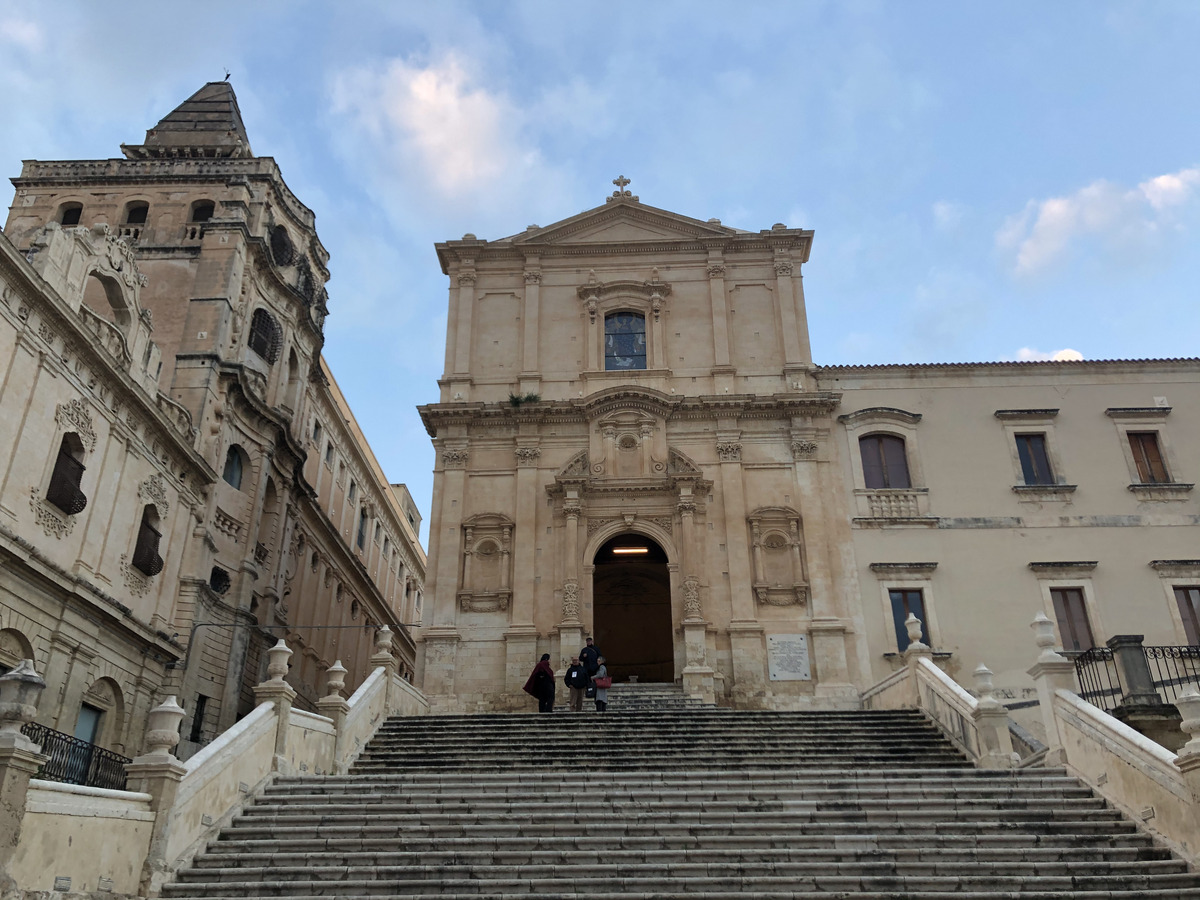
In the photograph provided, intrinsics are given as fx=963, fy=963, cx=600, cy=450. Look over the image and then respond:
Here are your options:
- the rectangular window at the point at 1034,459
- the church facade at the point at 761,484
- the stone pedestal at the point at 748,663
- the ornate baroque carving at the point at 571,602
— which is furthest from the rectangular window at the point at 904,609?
the ornate baroque carving at the point at 571,602

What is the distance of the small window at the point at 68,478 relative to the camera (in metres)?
19.1

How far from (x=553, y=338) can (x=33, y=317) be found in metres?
13.0

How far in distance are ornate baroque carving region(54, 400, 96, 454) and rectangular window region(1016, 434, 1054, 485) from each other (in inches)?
860

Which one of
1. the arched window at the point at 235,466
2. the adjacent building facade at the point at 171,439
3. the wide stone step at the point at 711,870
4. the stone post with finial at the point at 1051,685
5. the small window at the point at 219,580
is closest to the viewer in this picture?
the wide stone step at the point at 711,870

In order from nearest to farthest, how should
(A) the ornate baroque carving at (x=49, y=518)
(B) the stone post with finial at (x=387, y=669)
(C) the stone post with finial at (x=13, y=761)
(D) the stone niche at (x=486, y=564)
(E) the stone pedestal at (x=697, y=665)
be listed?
(C) the stone post with finial at (x=13, y=761), (B) the stone post with finial at (x=387, y=669), (A) the ornate baroque carving at (x=49, y=518), (E) the stone pedestal at (x=697, y=665), (D) the stone niche at (x=486, y=564)

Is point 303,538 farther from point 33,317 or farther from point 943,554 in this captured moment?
point 943,554

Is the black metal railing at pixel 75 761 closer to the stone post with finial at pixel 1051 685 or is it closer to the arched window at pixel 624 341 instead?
the stone post with finial at pixel 1051 685

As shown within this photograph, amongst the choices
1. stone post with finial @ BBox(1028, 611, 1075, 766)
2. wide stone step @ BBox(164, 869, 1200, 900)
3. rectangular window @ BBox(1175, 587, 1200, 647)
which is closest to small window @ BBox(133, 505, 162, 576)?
wide stone step @ BBox(164, 869, 1200, 900)

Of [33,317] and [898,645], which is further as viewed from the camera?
[898,645]

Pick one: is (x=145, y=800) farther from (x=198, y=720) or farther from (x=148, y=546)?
(x=198, y=720)

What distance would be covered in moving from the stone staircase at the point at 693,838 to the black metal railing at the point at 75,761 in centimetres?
444

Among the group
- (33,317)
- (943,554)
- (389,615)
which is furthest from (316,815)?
(389,615)

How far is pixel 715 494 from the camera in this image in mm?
24672

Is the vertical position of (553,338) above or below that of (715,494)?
above
